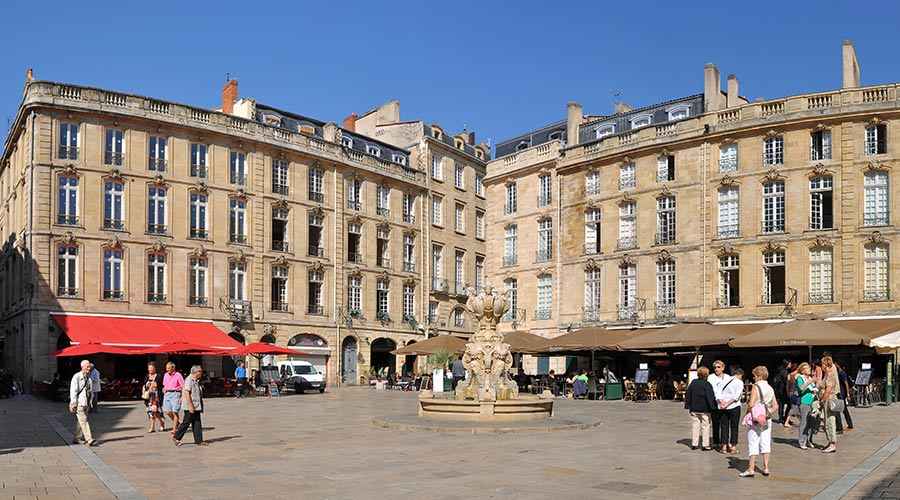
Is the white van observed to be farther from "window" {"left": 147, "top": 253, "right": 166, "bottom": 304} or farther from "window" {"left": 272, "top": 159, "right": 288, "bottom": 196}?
"window" {"left": 272, "top": 159, "right": 288, "bottom": 196}

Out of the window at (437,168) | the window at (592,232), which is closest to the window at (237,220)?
the window at (437,168)

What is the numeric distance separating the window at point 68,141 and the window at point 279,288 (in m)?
10.7

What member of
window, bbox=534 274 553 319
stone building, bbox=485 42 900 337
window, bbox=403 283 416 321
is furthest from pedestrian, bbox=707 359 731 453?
window, bbox=403 283 416 321

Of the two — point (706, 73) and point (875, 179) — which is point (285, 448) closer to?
point (875, 179)

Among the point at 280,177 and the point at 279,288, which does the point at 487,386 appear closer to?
the point at 279,288

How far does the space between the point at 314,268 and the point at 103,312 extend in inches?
436

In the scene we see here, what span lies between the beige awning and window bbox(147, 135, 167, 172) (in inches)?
869

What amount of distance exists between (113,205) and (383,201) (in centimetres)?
1585

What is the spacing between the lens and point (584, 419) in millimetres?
21859

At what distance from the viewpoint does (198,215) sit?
144 feet

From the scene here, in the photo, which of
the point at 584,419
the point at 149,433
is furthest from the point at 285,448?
the point at 584,419

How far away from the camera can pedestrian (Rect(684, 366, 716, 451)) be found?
15117 mm

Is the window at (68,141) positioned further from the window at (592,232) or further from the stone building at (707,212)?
the window at (592,232)

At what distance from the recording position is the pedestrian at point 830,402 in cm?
1560
